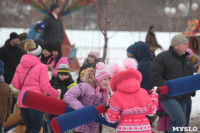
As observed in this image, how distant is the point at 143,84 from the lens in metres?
5.35

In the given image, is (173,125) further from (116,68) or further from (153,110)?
(116,68)

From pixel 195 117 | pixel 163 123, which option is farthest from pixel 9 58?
pixel 195 117

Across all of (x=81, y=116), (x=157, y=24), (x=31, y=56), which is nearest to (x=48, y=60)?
(x=31, y=56)

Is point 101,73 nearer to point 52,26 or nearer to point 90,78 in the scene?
point 90,78

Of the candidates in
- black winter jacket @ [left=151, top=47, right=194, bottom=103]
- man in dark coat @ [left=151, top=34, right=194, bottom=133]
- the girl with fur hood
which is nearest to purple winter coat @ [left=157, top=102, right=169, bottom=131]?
man in dark coat @ [left=151, top=34, right=194, bottom=133]

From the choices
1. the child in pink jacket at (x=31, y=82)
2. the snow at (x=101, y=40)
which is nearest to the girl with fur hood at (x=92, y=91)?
the child in pink jacket at (x=31, y=82)

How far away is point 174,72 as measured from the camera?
4629 millimetres

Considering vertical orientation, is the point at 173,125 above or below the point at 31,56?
below

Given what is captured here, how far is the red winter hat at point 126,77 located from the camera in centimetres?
321

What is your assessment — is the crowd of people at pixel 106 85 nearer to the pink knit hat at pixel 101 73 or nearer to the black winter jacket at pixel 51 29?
the pink knit hat at pixel 101 73

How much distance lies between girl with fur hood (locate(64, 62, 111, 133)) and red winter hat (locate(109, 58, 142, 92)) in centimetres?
39

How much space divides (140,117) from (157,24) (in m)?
32.5

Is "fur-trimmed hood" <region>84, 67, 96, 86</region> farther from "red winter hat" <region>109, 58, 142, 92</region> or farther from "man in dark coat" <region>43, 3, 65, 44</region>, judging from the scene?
"man in dark coat" <region>43, 3, 65, 44</region>

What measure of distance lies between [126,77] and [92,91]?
2.11 ft
